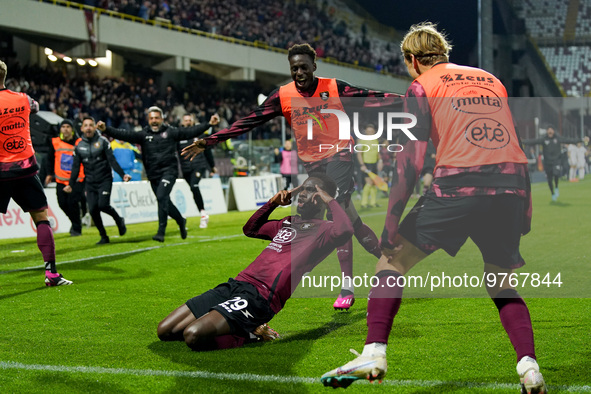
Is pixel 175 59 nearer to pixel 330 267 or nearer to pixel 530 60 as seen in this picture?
pixel 530 60

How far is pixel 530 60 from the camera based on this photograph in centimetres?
4444

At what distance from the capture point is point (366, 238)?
612 centimetres

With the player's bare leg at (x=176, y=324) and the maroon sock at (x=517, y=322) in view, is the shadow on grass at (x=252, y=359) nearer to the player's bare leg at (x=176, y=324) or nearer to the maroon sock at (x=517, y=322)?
the player's bare leg at (x=176, y=324)

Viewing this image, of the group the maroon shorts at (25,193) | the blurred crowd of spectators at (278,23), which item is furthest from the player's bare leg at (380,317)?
the blurred crowd of spectators at (278,23)

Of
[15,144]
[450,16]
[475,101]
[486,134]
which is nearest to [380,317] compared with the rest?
[486,134]

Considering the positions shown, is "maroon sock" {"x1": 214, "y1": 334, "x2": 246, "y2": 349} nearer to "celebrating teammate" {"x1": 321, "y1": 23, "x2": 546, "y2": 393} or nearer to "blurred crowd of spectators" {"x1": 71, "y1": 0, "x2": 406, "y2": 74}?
"celebrating teammate" {"x1": 321, "y1": 23, "x2": 546, "y2": 393}

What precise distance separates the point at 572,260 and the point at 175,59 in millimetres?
25744

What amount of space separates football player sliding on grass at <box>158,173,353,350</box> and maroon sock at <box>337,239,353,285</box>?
938 millimetres

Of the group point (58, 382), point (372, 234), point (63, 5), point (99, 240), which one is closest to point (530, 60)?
point (63, 5)

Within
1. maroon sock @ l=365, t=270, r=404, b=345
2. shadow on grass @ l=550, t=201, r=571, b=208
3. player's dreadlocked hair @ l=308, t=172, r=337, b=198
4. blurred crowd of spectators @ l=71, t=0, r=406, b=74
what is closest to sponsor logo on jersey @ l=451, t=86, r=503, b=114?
maroon sock @ l=365, t=270, r=404, b=345

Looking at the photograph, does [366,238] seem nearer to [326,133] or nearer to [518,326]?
[326,133]

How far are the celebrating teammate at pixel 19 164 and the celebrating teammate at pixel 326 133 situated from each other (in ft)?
7.98

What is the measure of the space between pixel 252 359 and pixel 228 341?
1.05 ft

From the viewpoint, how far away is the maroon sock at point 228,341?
15.4 ft
